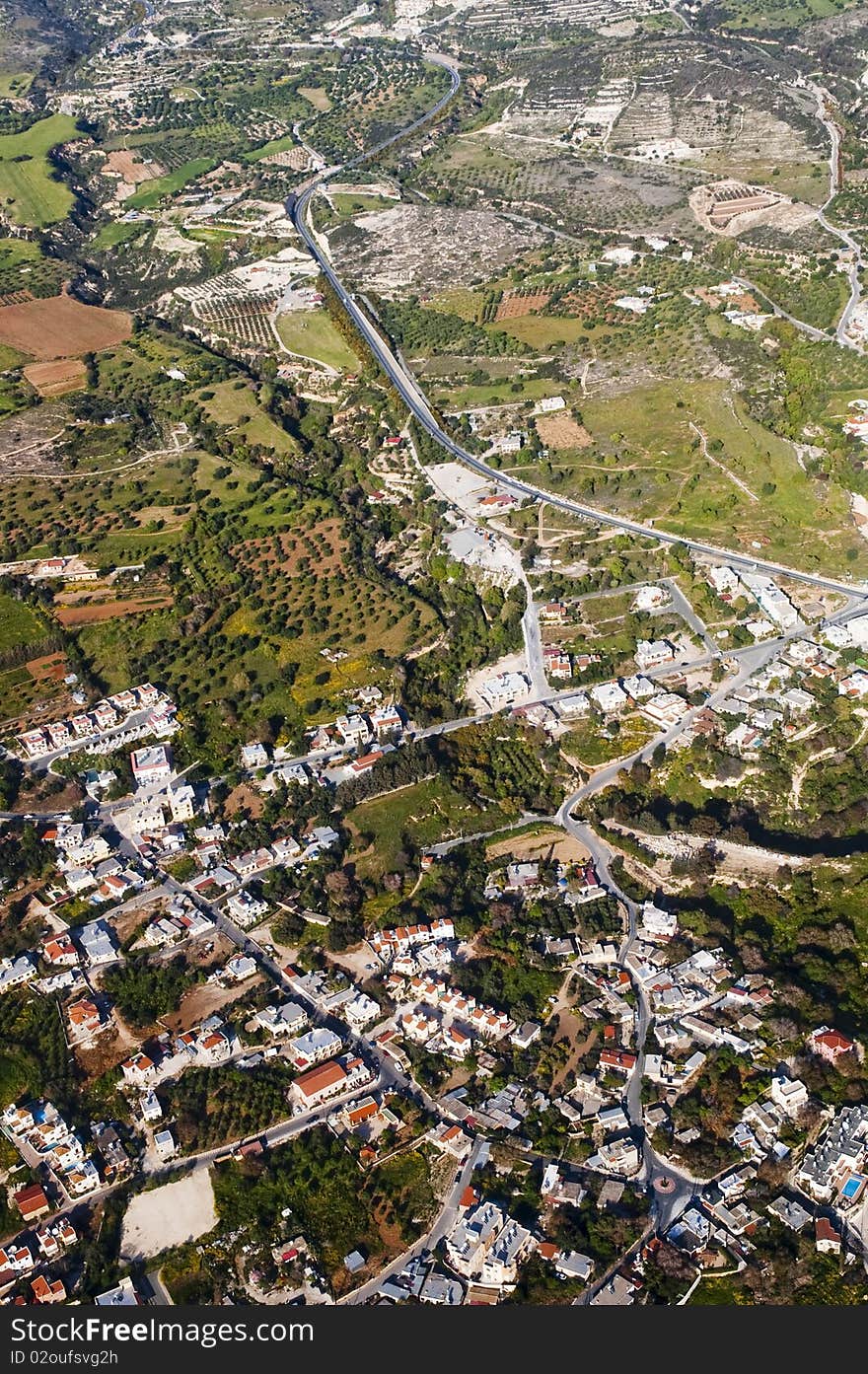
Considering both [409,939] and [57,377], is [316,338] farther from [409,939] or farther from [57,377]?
[409,939]

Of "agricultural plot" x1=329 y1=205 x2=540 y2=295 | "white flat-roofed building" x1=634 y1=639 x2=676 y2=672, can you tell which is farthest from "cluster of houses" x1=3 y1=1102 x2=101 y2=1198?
"agricultural plot" x1=329 y1=205 x2=540 y2=295

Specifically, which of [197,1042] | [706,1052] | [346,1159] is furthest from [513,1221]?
[197,1042]

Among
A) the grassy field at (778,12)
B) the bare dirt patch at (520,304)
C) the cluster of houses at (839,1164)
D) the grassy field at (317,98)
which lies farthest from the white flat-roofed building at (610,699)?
the grassy field at (778,12)

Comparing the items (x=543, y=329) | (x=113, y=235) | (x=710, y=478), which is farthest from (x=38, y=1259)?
(x=113, y=235)

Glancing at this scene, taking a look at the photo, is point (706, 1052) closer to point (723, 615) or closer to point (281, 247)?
point (723, 615)

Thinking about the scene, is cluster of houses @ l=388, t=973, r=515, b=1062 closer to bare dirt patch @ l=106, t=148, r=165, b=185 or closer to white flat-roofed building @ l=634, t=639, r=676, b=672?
white flat-roofed building @ l=634, t=639, r=676, b=672
